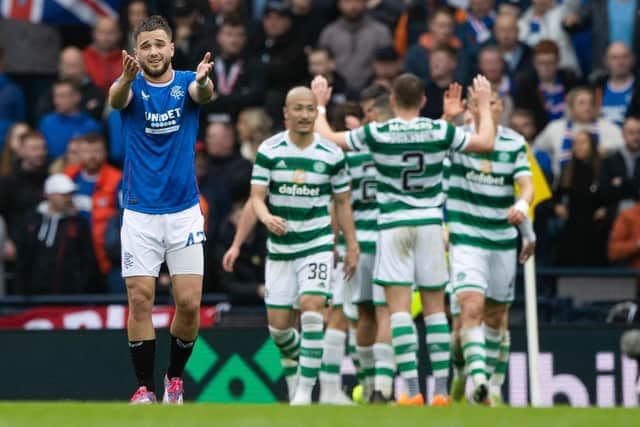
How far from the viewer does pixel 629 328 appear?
15219 mm

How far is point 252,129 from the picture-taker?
17500 millimetres

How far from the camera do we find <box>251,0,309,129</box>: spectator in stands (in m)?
18.5

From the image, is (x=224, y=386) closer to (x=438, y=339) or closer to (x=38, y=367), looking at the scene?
(x=38, y=367)

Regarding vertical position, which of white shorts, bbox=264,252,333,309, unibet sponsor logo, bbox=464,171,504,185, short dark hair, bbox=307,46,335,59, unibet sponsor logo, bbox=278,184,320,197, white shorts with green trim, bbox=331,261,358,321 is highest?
short dark hair, bbox=307,46,335,59

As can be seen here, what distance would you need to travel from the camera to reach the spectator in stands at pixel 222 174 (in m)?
16.9

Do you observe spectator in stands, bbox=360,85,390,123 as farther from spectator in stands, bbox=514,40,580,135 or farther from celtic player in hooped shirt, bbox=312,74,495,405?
spectator in stands, bbox=514,40,580,135

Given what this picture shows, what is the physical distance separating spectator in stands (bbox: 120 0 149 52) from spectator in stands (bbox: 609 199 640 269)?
6.31m

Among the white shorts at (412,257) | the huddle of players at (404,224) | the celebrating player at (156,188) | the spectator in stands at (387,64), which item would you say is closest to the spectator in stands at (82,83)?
the spectator in stands at (387,64)

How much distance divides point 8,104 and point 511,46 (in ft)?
19.2

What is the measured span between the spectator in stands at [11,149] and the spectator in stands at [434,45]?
4370 mm

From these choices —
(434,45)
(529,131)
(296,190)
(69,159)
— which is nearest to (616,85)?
(529,131)

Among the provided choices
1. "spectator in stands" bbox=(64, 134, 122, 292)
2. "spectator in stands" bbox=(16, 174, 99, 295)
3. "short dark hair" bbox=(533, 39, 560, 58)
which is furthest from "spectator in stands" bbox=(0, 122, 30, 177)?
"short dark hair" bbox=(533, 39, 560, 58)

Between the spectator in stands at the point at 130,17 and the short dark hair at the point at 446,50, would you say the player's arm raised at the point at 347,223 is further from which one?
the spectator in stands at the point at 130,17

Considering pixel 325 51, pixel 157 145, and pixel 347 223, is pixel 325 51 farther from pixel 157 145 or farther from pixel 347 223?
pixel 157 145
